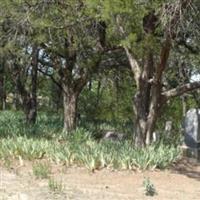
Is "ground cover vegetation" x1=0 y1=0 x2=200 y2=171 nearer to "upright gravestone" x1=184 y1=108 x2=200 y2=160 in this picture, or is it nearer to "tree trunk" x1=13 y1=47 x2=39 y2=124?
"tree trunk" x1=13 y1=47 x2=39 y2=124

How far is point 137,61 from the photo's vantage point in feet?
43.5

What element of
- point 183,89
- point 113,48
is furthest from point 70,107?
point 183,89

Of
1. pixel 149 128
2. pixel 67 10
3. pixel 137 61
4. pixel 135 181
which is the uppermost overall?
pixel 67 10

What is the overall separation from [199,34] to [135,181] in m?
2.95

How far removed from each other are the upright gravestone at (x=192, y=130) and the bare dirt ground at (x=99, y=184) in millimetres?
3594

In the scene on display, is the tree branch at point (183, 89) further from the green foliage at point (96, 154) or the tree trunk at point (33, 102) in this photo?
the tree trunk at point (33, 102)

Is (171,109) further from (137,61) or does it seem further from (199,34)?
(199,34)

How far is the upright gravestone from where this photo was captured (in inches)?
623

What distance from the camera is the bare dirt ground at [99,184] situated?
835 cm

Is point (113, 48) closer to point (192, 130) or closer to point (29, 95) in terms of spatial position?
point (192, 130)

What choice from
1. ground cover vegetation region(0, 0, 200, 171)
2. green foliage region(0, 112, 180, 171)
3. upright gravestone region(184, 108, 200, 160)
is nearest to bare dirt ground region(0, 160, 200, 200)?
green foliage region(0, 112, 180, 171)

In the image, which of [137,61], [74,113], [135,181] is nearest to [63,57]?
[74,113]

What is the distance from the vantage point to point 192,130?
1622 cm

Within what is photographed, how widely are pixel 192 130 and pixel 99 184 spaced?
6.99m
